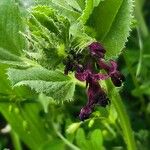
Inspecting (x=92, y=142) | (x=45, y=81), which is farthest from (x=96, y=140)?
(x=45, y=81)

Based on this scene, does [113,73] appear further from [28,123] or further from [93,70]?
[28,123]

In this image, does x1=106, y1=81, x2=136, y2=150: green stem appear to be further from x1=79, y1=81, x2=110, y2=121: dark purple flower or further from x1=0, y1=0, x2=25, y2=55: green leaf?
x1=0, y1=0, x2=25, y2=55: green leaf

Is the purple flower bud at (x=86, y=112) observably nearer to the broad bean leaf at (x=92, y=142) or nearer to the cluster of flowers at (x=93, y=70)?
the cluster of flowers at (x=93, y=70)

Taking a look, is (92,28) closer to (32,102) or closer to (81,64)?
(81,64)

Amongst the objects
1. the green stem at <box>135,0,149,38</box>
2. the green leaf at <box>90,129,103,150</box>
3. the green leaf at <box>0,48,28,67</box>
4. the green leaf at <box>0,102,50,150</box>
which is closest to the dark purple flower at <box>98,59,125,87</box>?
the green leaf at <box>0,48,28,67</box>

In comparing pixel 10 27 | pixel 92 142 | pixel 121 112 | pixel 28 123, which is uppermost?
pixel 10 27

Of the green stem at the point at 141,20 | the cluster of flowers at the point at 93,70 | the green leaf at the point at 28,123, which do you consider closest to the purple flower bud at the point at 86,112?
the cluster of flowers at the point at 93,70
